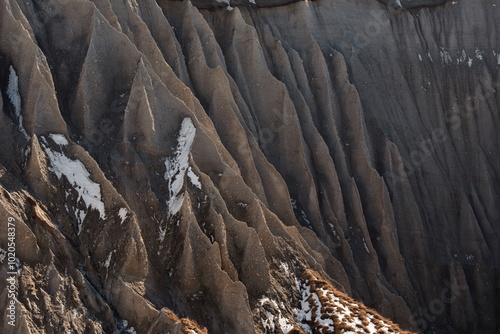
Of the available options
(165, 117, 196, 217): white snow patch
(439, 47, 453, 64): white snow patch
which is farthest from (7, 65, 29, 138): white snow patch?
(439, 47, 453, 64): white snow patch

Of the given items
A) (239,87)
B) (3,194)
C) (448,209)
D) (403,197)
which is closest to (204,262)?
(3,194)

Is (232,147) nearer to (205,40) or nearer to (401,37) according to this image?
(205,40)

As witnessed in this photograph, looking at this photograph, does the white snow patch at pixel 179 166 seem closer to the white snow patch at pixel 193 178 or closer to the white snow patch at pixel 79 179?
the white snow patch at pixel 193 178

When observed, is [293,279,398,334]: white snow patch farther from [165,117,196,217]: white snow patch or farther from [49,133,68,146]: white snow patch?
[49,133,68,146]: white snow patch

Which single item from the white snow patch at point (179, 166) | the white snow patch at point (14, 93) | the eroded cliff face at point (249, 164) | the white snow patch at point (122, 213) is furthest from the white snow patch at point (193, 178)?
the white snow patch at point (14, 93)

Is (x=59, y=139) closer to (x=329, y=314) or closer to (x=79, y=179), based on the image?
(x=79, y=179)

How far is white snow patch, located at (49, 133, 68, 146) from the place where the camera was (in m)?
18.2

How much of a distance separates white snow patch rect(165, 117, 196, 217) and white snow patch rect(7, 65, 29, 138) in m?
4.19

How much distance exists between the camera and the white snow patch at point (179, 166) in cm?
1895

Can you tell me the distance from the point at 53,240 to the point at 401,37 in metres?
23.6

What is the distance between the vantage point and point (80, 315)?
601 inches

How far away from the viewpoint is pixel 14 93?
62.0ft

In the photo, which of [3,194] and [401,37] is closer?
[3,194]

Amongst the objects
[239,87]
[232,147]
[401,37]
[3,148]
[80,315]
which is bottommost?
[80,315]
